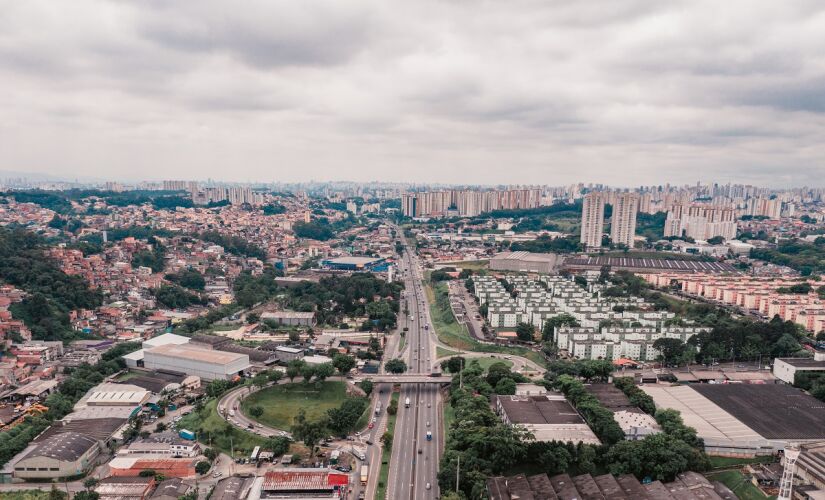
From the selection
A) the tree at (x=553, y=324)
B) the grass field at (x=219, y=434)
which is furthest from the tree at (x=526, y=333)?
the grass field at (x=219, y=434)

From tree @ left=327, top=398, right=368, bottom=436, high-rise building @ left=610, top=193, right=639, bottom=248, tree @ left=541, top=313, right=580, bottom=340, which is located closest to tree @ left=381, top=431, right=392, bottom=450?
tree @ left=327, top=398, right=368, bottom=436

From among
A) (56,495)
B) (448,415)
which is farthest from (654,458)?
(56,495)

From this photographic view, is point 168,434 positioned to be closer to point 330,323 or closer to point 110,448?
point 110,448

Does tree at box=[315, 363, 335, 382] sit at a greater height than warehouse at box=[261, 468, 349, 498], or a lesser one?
greater

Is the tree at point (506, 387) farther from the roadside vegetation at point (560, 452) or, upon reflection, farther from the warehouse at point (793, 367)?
the warehouse at point (793, 367)

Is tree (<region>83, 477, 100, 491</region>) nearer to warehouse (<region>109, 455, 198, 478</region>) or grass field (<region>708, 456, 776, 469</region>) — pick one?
warehouse (<region>109, 455, 198, 478</region>)

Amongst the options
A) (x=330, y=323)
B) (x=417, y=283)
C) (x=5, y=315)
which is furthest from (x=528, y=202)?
(x=5, y=315)

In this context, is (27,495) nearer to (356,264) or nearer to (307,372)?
(307,372)
